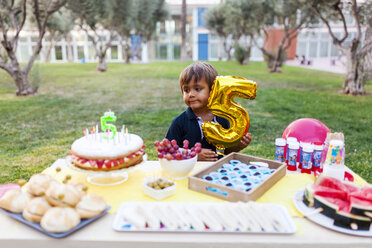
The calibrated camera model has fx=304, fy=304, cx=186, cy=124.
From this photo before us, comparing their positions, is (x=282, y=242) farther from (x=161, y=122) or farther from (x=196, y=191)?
(x=161, y=122)

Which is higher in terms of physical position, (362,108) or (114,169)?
(114,169)

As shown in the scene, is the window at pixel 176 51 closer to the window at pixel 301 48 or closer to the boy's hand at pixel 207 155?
the window at pixel 301 48

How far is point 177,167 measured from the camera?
81.7 inches

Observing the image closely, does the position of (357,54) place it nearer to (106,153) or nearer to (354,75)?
(354,75)

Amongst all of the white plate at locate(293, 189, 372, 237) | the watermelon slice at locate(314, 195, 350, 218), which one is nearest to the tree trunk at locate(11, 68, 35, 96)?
the white plate at locate(293, 189, 372, 237)

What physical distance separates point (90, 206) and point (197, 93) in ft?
4.51

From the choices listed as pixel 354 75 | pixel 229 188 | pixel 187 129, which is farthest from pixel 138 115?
pixel 354 75

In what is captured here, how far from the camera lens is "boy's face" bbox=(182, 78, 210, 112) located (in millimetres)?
2600

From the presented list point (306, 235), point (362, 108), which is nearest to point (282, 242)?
point (306, 235)

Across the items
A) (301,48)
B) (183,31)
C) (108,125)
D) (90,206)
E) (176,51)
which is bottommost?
(90,206)

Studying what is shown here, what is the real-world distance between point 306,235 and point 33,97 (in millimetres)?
11917

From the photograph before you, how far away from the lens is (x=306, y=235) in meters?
1.49

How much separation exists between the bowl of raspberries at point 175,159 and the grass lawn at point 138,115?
6.55ft

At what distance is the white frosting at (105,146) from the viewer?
189 centimetres
